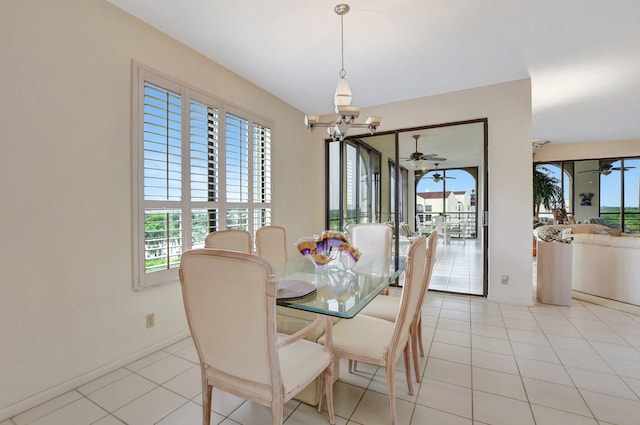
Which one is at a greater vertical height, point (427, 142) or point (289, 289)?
point (427, 142)

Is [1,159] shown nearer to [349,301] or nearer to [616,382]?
[349,301]

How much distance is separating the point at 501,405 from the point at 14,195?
315 centimetres

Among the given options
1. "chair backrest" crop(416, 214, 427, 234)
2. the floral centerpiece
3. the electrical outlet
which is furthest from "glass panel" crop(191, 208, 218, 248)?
"chair backrest" crop(416, 214, 427, 234)

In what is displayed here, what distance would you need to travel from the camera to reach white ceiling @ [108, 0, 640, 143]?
221 centimetres

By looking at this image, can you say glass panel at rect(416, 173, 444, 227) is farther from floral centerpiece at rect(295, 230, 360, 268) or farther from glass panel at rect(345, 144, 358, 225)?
floral centerpiece at rect(295, 230, 360, 268)

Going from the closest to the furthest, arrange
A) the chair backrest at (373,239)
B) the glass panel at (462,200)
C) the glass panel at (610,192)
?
the chair backrest at (373,239) → the glass panel at (610,192) → the glass panel at (462,200)

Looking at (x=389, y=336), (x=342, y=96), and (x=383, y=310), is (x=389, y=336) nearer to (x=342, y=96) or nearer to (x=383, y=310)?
(x=383, y=310)

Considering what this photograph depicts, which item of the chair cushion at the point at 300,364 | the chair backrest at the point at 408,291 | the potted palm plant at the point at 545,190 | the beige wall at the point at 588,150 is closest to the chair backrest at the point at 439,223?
the potted palm plant at the point at 545,190

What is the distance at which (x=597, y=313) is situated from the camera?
10.6ft

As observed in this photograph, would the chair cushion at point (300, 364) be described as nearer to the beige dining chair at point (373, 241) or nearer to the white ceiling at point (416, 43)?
the beige dining chair at point (373, 241)

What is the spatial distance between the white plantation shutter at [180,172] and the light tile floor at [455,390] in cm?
77

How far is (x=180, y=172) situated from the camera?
261 cm

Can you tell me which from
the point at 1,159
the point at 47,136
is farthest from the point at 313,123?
the point at 1,159

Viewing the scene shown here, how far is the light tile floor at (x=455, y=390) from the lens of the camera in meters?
1.63
